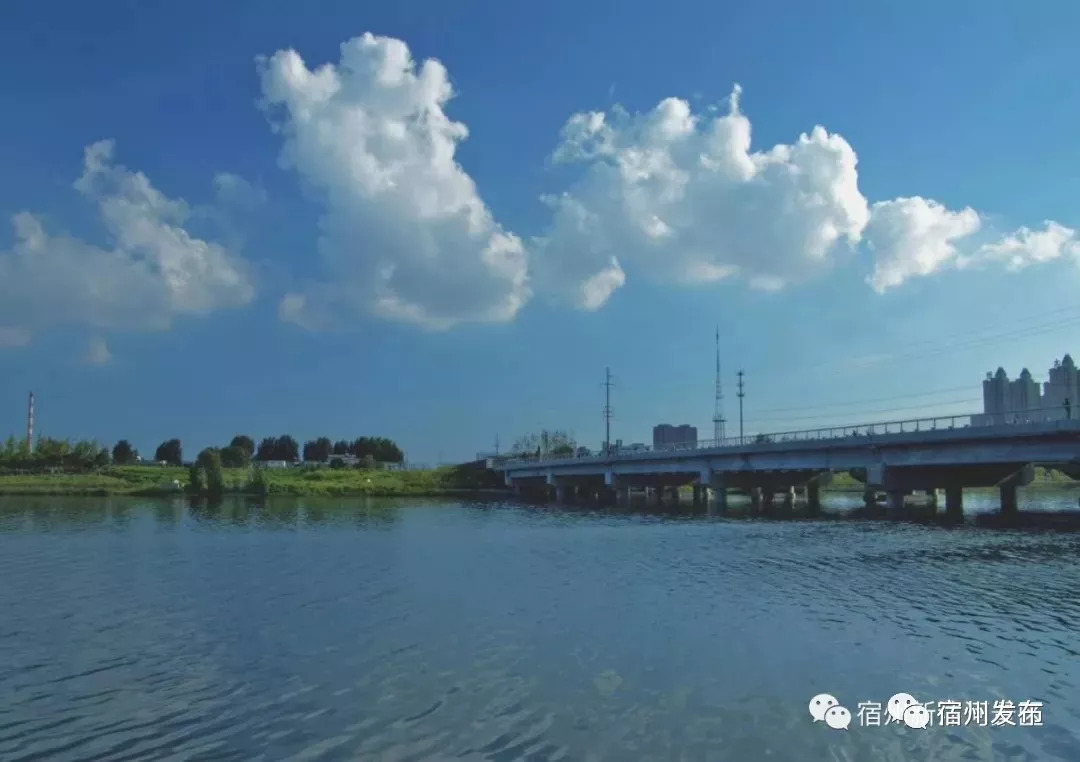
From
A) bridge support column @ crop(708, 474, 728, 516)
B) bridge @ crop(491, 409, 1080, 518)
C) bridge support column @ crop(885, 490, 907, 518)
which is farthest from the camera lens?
bridge support column @ crop(708, 474, 728, 516)

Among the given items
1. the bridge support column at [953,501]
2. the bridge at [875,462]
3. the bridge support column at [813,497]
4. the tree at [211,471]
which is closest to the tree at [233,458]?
the tree at [211,471]

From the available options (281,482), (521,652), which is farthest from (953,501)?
(281,482)

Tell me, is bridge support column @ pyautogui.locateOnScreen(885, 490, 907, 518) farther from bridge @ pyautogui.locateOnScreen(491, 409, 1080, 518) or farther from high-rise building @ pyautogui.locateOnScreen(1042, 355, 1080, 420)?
high-rise building @ pyautogui.locateOnScreen(1042, 355, 1080, 420)

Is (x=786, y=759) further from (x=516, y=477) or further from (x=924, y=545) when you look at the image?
(x=516, y=477)

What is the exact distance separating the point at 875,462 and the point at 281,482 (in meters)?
96.0

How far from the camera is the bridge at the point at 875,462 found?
206ft

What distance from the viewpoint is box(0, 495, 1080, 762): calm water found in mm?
15367

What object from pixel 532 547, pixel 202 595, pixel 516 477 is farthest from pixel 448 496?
pixel 202 595

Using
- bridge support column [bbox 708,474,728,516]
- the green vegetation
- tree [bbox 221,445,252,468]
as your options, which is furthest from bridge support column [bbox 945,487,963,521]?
tree [bbox 221,445,252,468]

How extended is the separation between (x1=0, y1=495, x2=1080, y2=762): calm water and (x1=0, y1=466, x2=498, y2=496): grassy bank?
86311mm

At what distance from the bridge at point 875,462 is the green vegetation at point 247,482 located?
2881cm

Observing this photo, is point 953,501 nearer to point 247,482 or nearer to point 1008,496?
point 1008,496

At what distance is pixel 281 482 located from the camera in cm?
13475

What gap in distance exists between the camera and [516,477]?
155125mm
